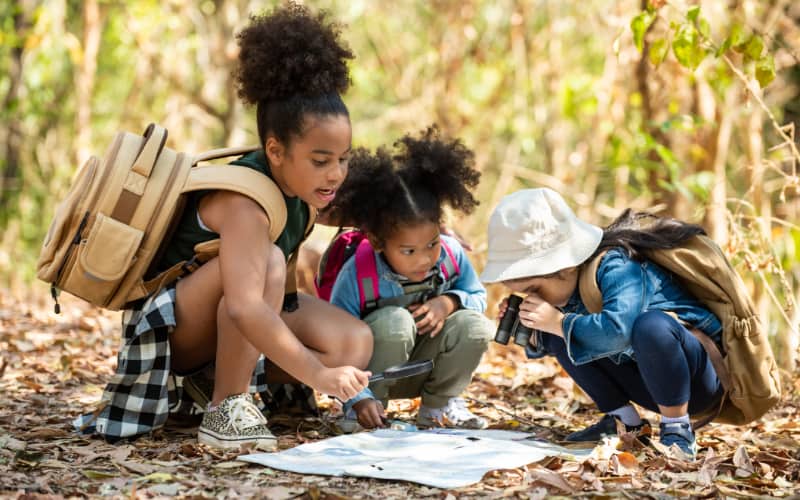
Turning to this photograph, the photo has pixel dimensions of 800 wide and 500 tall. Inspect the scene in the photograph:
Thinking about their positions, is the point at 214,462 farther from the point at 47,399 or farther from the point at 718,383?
the point at 718,383

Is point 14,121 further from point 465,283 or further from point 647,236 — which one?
point 647,236

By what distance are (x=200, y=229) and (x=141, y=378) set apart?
1.71 feet

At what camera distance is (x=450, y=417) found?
11.1 ft

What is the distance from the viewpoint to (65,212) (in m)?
2.83

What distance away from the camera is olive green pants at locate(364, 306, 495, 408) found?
324 cm

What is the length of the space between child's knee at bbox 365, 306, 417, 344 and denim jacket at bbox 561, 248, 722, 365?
1.99ft

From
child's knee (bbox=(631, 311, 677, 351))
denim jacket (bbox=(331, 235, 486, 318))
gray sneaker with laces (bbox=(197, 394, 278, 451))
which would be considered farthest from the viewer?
denim jacket (bbox=(331, 235, 486, 318))

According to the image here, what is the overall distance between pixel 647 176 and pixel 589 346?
319cm

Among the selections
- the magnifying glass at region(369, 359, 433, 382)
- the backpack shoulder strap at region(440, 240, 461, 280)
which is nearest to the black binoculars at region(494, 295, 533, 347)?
the magnifying glass at region(369, 359, 433, 382)

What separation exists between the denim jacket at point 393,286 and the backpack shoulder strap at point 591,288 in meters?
0.63

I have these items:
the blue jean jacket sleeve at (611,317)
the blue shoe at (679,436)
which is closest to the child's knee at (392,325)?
the blue jean jacket sleeve at (611,317)

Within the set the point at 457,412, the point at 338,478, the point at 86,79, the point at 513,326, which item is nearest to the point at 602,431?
the point at 513,326

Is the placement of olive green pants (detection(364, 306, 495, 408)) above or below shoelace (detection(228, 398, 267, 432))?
above

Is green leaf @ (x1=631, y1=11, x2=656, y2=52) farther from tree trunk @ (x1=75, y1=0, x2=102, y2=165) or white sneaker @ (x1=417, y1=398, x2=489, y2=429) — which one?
tree trunk @ (x1=75, y1=0, x2=102, y2=165)
